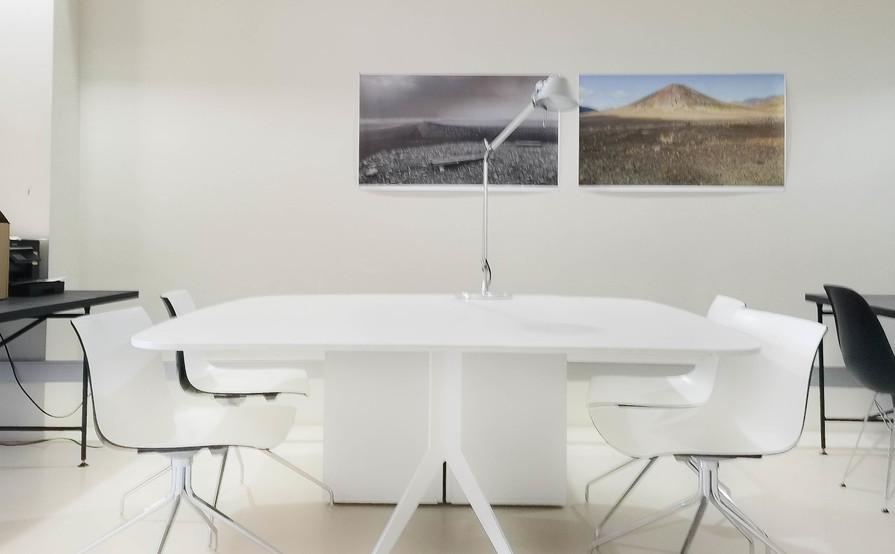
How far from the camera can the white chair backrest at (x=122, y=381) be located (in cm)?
143

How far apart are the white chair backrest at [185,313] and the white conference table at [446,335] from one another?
0.82 feet

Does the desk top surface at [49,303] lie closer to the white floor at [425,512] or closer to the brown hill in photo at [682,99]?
the white floor at [425,512]

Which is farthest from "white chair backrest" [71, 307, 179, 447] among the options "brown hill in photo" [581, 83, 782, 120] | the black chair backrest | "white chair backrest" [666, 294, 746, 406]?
"brown hill in photo" [581, 83, 782, 120]

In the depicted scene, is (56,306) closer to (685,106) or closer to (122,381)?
(122,381)

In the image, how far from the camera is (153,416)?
158 centimetres

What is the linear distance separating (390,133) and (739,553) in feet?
8.64

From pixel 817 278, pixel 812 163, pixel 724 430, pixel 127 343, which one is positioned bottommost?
pixel 724 430

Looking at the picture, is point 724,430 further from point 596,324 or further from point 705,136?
point 705,136

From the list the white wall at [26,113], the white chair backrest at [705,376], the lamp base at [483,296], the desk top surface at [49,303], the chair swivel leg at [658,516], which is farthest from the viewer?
the white wall at [26,113]

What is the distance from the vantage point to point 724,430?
1552mm

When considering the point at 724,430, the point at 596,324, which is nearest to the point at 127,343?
the point at 596,324

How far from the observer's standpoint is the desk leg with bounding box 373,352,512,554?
146 centimetres

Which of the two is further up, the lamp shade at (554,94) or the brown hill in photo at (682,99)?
the brown hill in photo at (682,99)

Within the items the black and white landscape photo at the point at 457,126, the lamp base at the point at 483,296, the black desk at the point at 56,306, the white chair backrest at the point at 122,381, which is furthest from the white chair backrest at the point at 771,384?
the black desk at the point at 56,306
